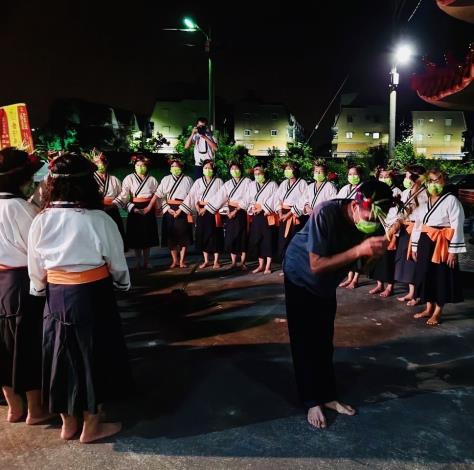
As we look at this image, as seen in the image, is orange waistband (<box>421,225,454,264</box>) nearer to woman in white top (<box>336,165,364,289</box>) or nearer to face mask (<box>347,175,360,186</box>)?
woman in white top (<box>336,165,364,289</box>)

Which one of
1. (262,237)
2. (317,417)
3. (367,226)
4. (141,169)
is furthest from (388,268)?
(141,169)

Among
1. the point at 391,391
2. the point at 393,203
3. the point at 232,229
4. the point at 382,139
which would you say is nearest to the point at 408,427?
the point at 391,391

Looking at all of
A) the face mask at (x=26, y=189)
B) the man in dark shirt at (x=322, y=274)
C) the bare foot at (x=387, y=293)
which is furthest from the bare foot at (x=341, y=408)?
the bare foot at (x=387, y=293)

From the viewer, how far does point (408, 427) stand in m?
3.42

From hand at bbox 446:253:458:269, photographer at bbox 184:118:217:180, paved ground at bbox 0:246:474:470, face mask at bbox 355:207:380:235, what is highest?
photographer at bbox 184:118:217:180

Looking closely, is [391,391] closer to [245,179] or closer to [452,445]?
[452,445]

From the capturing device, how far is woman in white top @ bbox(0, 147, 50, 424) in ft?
11.2

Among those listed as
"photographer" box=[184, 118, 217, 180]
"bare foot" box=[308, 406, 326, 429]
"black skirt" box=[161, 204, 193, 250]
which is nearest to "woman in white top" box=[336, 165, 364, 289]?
"black skirt" box=[161, 204, 193, 250]

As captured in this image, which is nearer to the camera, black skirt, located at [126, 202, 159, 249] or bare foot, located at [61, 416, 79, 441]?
bare foot, located at [61, 416, 79, 441]

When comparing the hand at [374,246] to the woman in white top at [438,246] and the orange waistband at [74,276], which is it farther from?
the woman in white top at [438,246]

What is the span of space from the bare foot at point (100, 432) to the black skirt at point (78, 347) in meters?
0.20

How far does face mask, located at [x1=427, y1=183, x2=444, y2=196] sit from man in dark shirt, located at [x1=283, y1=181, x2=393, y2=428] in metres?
2.67

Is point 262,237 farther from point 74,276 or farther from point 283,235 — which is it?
point 74,276

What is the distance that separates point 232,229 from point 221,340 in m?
3.95
